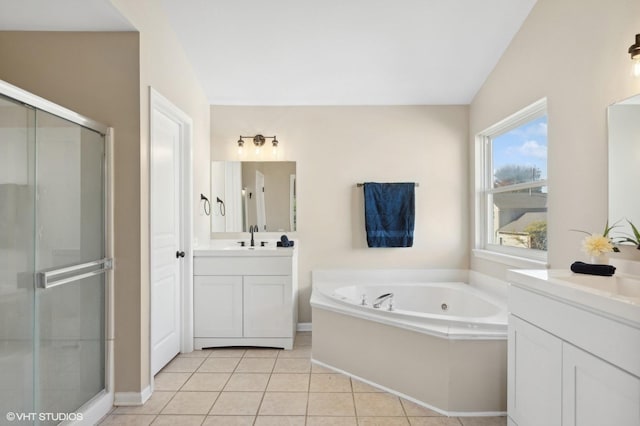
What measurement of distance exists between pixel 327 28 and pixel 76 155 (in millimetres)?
1893

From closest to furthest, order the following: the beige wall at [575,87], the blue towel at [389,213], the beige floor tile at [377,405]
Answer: the beige wall at [575,87]
the beige floor tile at [377,405]
the blue towel at [389,213]

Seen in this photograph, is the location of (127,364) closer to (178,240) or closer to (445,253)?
(178,240)

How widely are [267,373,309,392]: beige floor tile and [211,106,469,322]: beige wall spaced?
3.75 ft

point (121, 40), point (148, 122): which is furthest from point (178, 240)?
point (121, 40)

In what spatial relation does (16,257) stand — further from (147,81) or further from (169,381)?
(169,381)

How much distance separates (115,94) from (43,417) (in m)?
1.72

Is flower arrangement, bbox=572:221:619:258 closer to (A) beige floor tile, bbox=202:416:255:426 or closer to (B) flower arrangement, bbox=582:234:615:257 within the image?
(B) flower arrangement, bbox=582:234:615:257

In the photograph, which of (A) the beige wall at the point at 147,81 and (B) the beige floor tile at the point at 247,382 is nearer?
(A) the beige wall at the point at 147,81

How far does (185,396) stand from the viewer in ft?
7.95

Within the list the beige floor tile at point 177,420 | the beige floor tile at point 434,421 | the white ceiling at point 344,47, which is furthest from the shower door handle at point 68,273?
the beige floor tile at point 434,421

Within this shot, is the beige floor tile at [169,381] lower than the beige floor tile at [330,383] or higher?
lower

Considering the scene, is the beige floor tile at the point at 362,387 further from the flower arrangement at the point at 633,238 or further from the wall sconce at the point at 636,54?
the wall sconce at the point at 636,54

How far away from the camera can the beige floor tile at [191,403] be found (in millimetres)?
2238

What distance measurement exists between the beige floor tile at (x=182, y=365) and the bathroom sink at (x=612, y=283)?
2508mm
